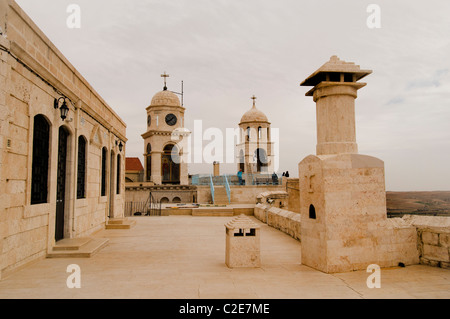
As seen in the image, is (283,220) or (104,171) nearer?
(283,220)

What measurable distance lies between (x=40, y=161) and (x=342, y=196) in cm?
662

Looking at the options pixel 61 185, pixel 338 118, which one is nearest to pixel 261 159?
pixel 61 185

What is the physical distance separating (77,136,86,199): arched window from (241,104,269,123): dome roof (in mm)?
24173

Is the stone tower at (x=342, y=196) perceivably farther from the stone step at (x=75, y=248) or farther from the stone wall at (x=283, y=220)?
the stone step at (x=75, y=248)

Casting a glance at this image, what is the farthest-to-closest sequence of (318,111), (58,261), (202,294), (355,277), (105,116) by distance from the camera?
(105,116), (58,261), (318,111), (355,277), (202,294)

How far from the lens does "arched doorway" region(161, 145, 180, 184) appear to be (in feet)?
117

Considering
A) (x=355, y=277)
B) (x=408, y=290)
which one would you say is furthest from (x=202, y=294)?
(x=408, y=290)

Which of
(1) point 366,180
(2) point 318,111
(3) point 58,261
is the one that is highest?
(2) point 318,111

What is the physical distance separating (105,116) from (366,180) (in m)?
10.7

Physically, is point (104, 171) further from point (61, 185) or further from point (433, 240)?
point (433, 240)

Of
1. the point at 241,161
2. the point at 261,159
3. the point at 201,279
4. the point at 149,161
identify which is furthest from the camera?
the point at 149,161

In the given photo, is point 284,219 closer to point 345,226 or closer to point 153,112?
point 345,226

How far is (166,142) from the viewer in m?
35.6

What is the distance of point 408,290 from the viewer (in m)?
4.82
